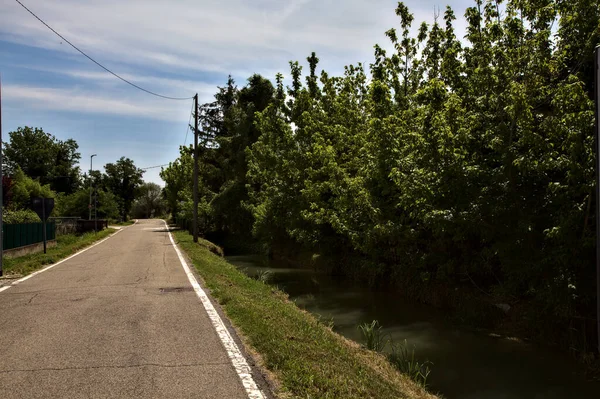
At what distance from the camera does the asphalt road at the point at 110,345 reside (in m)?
4.89

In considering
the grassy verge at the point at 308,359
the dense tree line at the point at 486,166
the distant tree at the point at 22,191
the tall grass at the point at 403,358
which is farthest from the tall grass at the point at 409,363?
the distant tree at the point at 22,191

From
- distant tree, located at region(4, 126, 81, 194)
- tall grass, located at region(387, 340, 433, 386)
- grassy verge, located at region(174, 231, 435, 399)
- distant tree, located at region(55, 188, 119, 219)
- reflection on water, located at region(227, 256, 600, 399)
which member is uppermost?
distant tree, located at region(4, 126, 81, 194)

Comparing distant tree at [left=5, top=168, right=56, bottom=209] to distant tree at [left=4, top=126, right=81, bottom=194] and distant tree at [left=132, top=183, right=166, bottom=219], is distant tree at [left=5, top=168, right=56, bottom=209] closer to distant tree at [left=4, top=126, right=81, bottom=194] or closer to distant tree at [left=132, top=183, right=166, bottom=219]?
distant tree at [left=4, top=126, right=81, bottom=194]

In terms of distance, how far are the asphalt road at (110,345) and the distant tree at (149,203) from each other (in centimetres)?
12055

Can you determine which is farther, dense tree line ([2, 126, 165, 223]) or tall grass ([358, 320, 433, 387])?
dense tree line ([2, 126, 165, 223])

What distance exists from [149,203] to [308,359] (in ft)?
430

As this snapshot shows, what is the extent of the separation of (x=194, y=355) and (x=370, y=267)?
12015 mm

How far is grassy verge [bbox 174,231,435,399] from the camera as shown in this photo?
509 centimetres

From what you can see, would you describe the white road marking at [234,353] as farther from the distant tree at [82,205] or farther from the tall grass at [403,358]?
the distant tree at [82,205]

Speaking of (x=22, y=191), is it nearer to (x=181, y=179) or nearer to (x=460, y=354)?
(x=181, y=179)

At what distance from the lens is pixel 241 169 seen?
4088cm

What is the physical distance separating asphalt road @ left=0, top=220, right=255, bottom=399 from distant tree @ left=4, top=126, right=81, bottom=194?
8400cm

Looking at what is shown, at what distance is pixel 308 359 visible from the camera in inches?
237

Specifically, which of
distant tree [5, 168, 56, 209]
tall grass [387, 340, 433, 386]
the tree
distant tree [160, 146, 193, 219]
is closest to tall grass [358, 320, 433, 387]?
tall grass [387, 340, 433, 386]
